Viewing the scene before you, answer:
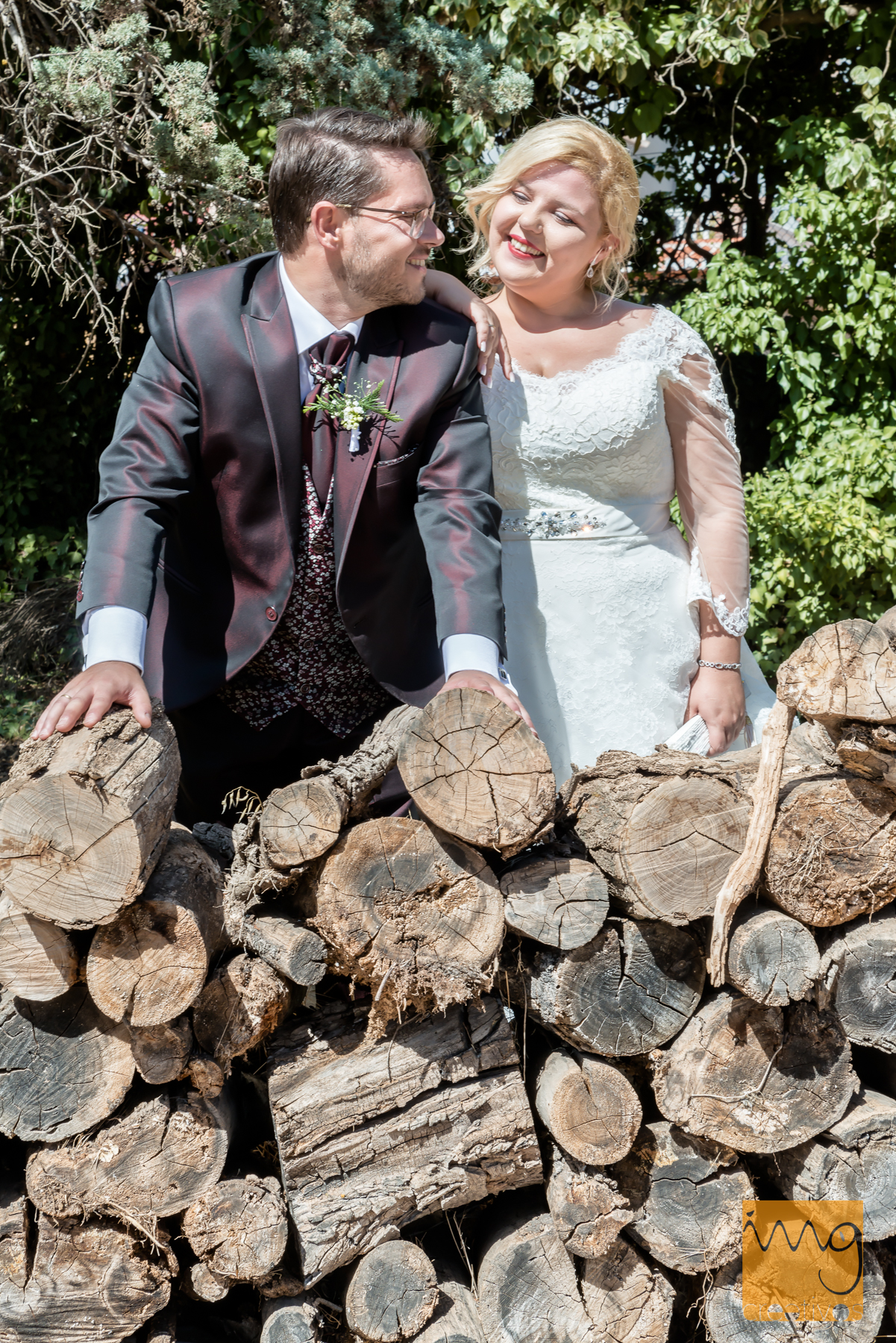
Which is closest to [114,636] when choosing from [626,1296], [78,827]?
[78,827]

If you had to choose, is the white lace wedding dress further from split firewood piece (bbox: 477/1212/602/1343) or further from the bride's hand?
split firewood piece (bbox: 477/1212/602/1343)

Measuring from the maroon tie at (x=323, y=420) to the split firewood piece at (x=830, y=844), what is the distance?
3.94ft

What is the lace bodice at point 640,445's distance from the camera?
8.94ft

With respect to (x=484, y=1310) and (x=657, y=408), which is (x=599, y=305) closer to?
(x=657, y=408)

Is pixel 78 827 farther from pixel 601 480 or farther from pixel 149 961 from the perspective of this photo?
pixel 601 480

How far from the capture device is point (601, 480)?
280cm

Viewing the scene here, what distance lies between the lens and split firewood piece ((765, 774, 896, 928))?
2.04 metres

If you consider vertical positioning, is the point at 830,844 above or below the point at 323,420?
below

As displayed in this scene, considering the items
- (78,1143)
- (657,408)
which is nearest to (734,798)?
(657,408)

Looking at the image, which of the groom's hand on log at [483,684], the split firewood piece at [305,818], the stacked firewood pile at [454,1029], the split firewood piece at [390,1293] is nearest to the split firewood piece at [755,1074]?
the stacked firewood pile at [454,1029]

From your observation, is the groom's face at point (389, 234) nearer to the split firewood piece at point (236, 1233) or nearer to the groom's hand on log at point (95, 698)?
Result: the groom's hand on log at point (95, 698)

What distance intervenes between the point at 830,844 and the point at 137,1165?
147cm

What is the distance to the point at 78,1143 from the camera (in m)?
2.02

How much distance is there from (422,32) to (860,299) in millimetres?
2064
